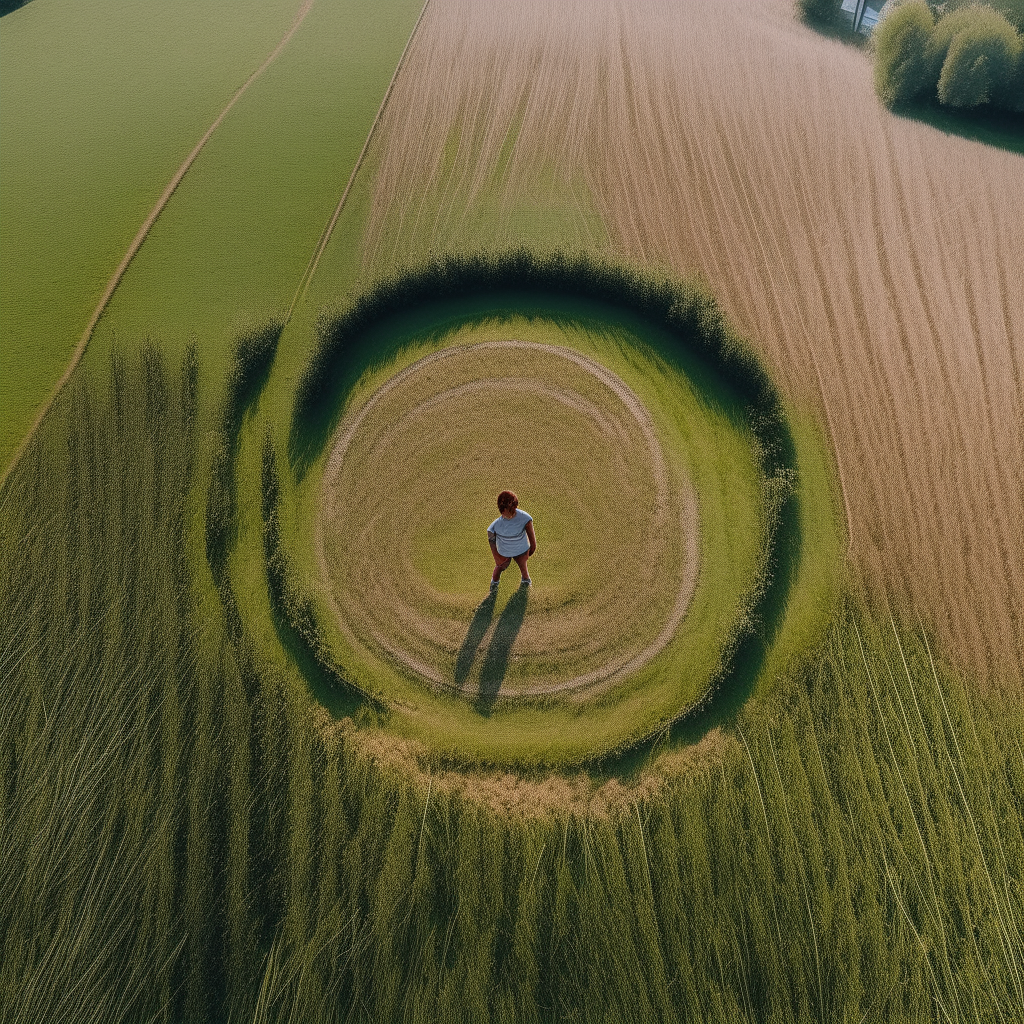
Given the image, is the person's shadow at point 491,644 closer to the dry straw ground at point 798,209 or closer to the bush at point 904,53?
the dry straw ground at point 798,209

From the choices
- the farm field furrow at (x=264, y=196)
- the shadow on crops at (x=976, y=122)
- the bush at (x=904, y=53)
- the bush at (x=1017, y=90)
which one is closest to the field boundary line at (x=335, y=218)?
the farm field furrow at (x=264, y=196)

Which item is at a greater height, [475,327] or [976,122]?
[976,122]

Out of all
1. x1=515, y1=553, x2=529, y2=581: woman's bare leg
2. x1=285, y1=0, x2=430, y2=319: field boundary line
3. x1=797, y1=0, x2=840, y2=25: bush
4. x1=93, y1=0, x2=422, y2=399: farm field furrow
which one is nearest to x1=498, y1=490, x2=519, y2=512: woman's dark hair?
x1=515, y1=553, x2=529, y2=581: woman's bare leg

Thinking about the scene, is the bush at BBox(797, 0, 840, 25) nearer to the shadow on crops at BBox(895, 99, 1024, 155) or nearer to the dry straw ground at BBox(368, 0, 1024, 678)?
the dry straw ground at BBox(368, 0, 1024, 678)

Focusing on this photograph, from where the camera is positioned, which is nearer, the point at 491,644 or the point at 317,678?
the point at 317,678

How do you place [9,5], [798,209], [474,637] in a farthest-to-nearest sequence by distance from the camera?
[9,5] → [798,209] → [474,637]

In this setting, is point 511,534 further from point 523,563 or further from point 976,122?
point 976,122

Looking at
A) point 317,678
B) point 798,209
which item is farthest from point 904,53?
point 317,678
